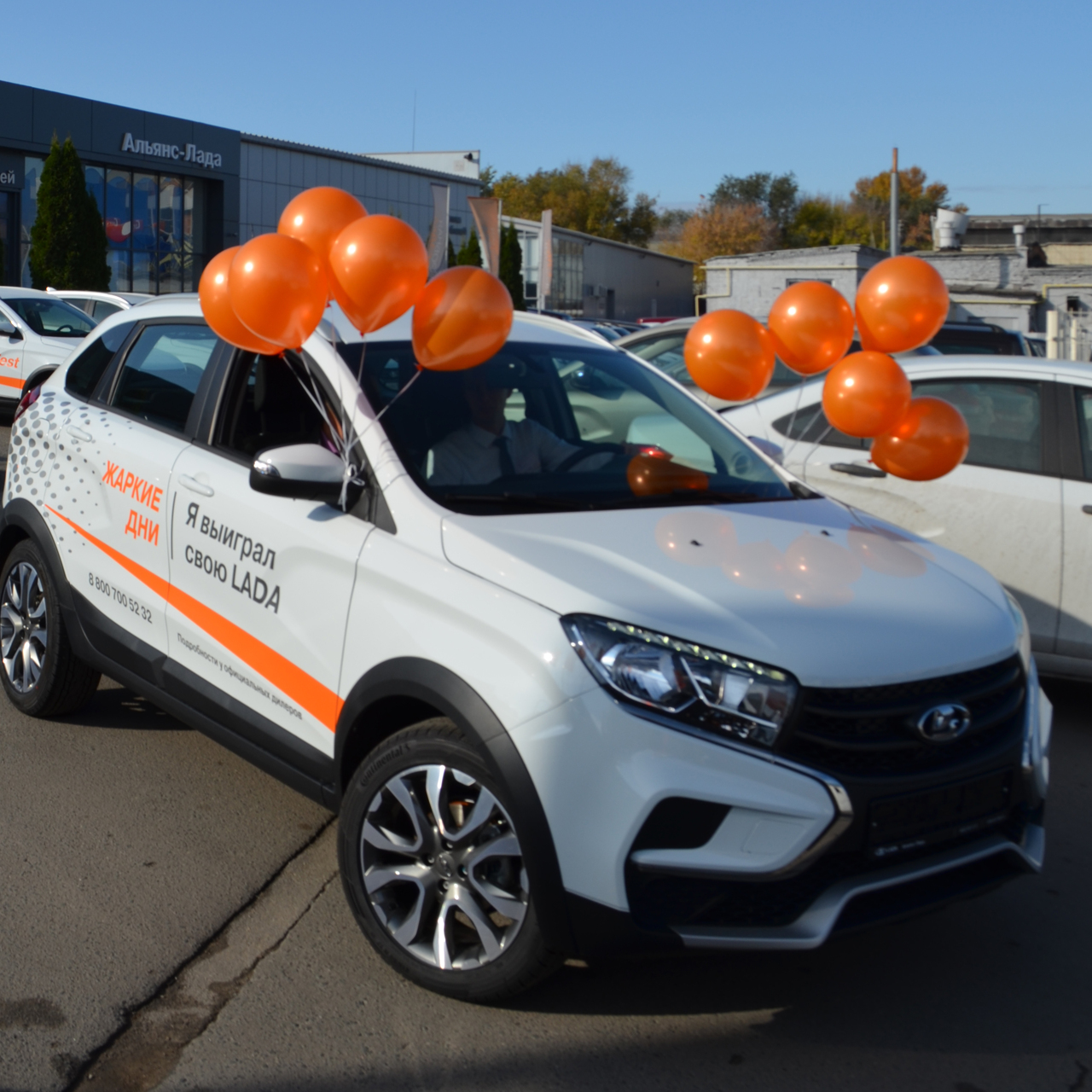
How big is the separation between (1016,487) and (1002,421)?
0.35 metres

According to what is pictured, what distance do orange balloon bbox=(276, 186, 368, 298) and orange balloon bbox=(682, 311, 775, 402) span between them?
1.60 metres

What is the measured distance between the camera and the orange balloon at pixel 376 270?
3572 millimetres

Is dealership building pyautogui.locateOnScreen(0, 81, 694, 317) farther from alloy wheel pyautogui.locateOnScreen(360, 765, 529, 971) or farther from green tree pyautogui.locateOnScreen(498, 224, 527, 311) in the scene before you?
alloy wheel pyautogui.locateOnScreen(360, 765, 529, 971)

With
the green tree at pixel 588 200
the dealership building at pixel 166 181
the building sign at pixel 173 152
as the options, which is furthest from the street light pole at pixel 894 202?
the green tree at pixel 588 200

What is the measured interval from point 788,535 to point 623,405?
1.01 m

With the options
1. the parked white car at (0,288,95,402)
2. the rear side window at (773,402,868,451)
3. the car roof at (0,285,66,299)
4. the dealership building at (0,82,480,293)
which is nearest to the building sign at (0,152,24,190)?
the dealership building at (0,82,480,293)

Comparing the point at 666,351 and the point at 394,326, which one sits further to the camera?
the point at 666,351

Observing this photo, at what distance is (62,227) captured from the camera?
107ft

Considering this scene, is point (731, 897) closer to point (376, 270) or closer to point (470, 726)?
point (470, 726)

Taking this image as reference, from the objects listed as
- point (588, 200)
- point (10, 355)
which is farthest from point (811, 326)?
point (588, 200)

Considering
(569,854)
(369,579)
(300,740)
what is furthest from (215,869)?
(569,854)

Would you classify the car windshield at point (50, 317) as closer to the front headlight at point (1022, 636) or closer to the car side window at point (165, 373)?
the car side window at point (165, 373)

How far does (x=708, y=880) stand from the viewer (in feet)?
9.02

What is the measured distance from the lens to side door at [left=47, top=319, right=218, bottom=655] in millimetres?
4270
